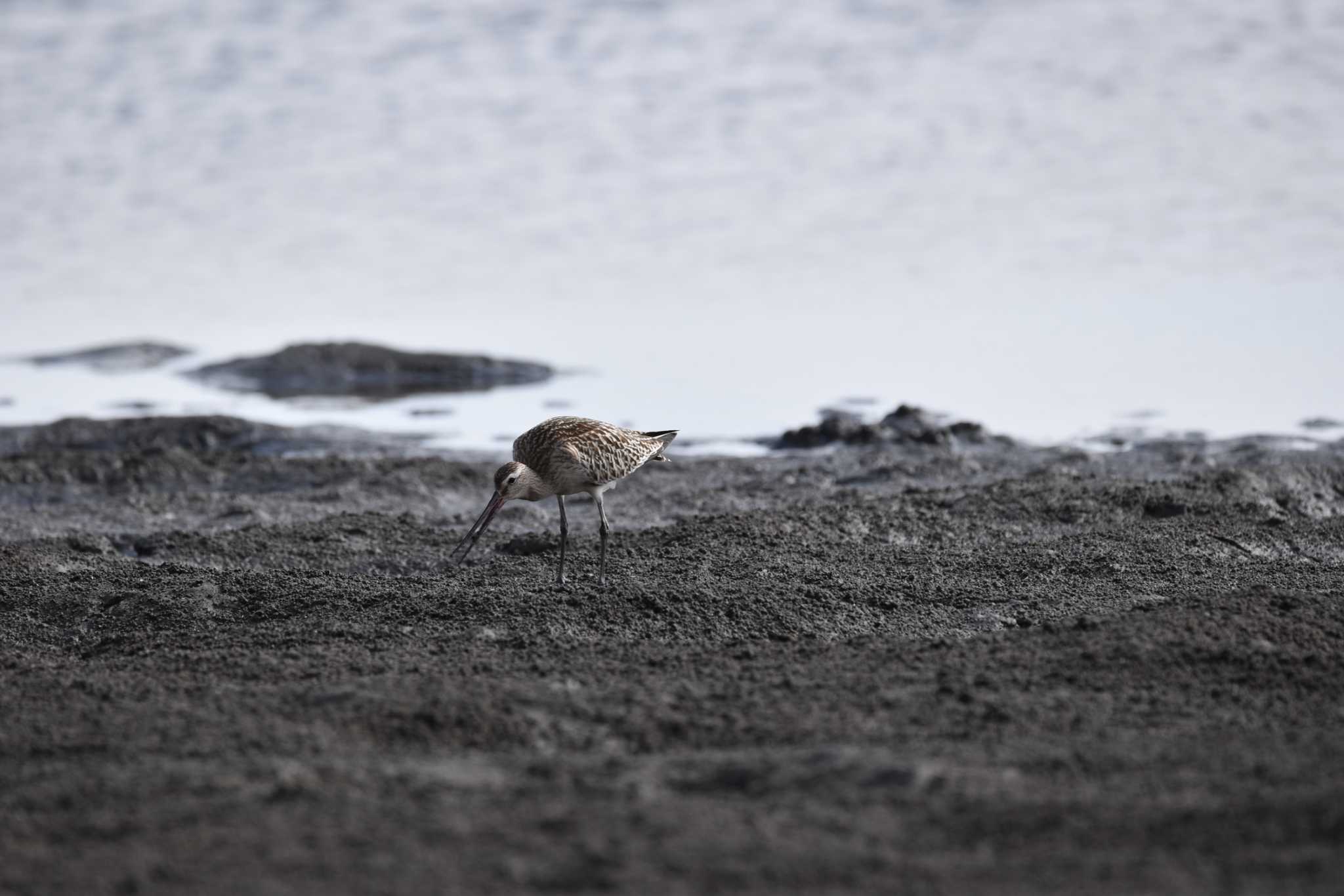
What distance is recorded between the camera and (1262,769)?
Answer: 4711 millimetres

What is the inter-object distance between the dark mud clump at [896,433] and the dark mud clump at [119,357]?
550 cm

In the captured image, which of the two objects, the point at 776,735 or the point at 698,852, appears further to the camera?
the point at 776,735

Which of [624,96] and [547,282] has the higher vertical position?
[624,96]

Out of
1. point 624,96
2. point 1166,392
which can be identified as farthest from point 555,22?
point 1166,392

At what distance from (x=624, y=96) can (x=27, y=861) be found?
62.9 ft

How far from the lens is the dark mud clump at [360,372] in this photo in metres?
12.6

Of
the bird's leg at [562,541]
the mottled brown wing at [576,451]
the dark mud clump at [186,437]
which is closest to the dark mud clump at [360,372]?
the dark mud clump at [186,437]

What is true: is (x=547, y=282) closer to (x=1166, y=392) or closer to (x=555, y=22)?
(x=1166, y=392)

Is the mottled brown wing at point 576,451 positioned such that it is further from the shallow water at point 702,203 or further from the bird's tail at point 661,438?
the shallow water at point 702,203

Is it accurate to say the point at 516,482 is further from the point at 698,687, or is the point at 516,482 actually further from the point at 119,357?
the point at 119,357

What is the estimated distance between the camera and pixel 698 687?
569cm

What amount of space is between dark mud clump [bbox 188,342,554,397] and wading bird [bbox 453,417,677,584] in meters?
4.76

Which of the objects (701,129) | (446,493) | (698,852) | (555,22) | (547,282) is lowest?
(698,852)

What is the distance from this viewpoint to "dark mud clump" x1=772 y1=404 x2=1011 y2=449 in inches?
407
